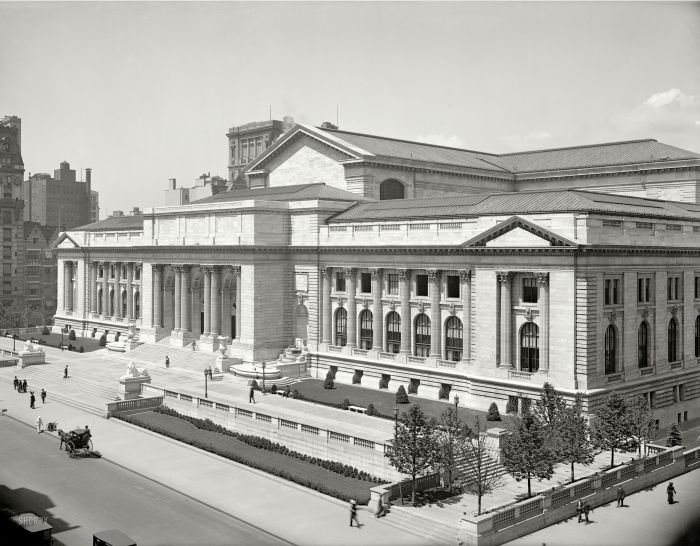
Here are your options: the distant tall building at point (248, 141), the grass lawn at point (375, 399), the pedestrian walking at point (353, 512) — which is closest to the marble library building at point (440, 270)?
the grass lawn at point (375, 399)

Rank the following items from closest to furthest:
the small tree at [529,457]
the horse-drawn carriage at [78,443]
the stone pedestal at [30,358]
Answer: the small tree at [529,457] < the horse-drawn carriage at [78,443] < the stone pedestal at [30,358]

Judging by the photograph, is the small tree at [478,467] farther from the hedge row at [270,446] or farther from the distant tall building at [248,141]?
the distant tall building at [248,141]

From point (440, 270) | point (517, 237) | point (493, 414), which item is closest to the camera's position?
point (493, 414)

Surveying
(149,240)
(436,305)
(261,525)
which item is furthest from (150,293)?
(261,525)

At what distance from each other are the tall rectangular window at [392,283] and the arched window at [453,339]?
6202 mm

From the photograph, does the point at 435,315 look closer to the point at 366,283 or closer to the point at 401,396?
the point at 401,396

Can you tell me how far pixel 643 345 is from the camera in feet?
189

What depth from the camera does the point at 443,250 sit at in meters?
61.8

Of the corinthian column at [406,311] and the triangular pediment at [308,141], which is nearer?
the corinthian column at [406,311]

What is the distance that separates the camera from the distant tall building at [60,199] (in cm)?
18462

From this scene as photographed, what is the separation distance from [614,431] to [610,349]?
10.6 metres

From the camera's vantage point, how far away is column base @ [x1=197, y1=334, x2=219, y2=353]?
77812mm

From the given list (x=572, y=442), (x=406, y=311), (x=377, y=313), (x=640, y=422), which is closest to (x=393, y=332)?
(x=377, y=313)

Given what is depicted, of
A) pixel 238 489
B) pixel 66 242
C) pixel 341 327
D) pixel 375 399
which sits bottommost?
pixel 238 489
